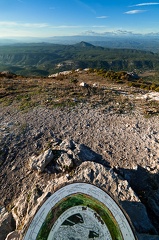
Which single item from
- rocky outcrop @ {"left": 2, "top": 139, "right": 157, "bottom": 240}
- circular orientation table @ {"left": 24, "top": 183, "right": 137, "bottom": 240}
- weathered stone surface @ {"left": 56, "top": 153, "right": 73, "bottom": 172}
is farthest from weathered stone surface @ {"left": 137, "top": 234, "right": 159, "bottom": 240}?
weathered stone surface @ {"left": 56, "top": 153, "right": 73, "bottom": 172}

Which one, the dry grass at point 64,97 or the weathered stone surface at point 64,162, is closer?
the weathered stone surface at point 64,162

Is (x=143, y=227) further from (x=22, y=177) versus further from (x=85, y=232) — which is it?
(x=22, y=177)

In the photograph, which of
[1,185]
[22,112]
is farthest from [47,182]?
[22,112]

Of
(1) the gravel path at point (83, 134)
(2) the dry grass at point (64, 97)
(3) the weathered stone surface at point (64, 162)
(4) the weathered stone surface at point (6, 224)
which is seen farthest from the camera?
(2) the dry grass at point (64, 97)

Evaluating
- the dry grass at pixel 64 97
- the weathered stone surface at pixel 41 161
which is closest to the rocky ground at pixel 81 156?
the weathered stone surface at pixel 41 161

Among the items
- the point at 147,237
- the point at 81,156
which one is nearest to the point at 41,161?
the point at 81,156

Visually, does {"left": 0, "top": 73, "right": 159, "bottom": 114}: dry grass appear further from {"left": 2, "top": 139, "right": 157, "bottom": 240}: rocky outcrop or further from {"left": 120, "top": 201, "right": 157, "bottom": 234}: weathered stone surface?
{"left": 120, "top": 201, "right": 157, "bottom": 234}: weathered stone surface

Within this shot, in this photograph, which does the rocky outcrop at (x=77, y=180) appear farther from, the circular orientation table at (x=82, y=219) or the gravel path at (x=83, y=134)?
the gravel path at (x=83, y=134)
